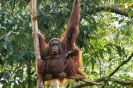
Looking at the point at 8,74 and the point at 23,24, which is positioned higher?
the point at 23,24

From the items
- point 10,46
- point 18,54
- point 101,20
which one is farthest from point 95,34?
point 10,46

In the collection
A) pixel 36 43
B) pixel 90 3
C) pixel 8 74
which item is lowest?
pixel 8 74

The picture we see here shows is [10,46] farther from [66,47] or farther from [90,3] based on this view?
[90,3]

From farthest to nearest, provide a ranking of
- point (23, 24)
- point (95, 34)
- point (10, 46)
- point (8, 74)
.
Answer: point (95, 34) → point (8, 74) → point (23, 24) → point (10, 46)

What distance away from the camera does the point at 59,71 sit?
404 centimetres

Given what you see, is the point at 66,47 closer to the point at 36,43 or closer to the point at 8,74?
the point at 8,74

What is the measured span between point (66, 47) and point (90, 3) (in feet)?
3.41

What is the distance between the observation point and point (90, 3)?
200 inches

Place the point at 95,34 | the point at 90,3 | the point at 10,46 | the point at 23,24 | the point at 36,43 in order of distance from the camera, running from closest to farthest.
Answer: the point at 36,43, the point at 10,46, the point at 23,24, the point at 90,3, the point at 95,34

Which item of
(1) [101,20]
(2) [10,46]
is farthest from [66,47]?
(1) [101,20]

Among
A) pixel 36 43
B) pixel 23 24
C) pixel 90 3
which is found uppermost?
pixel 90 3

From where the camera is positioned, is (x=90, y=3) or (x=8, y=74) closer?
(x=8, y=74)

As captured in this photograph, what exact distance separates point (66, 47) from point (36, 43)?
1.30m

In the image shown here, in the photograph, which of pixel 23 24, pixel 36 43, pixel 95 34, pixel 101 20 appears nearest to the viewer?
pixel 36 43
